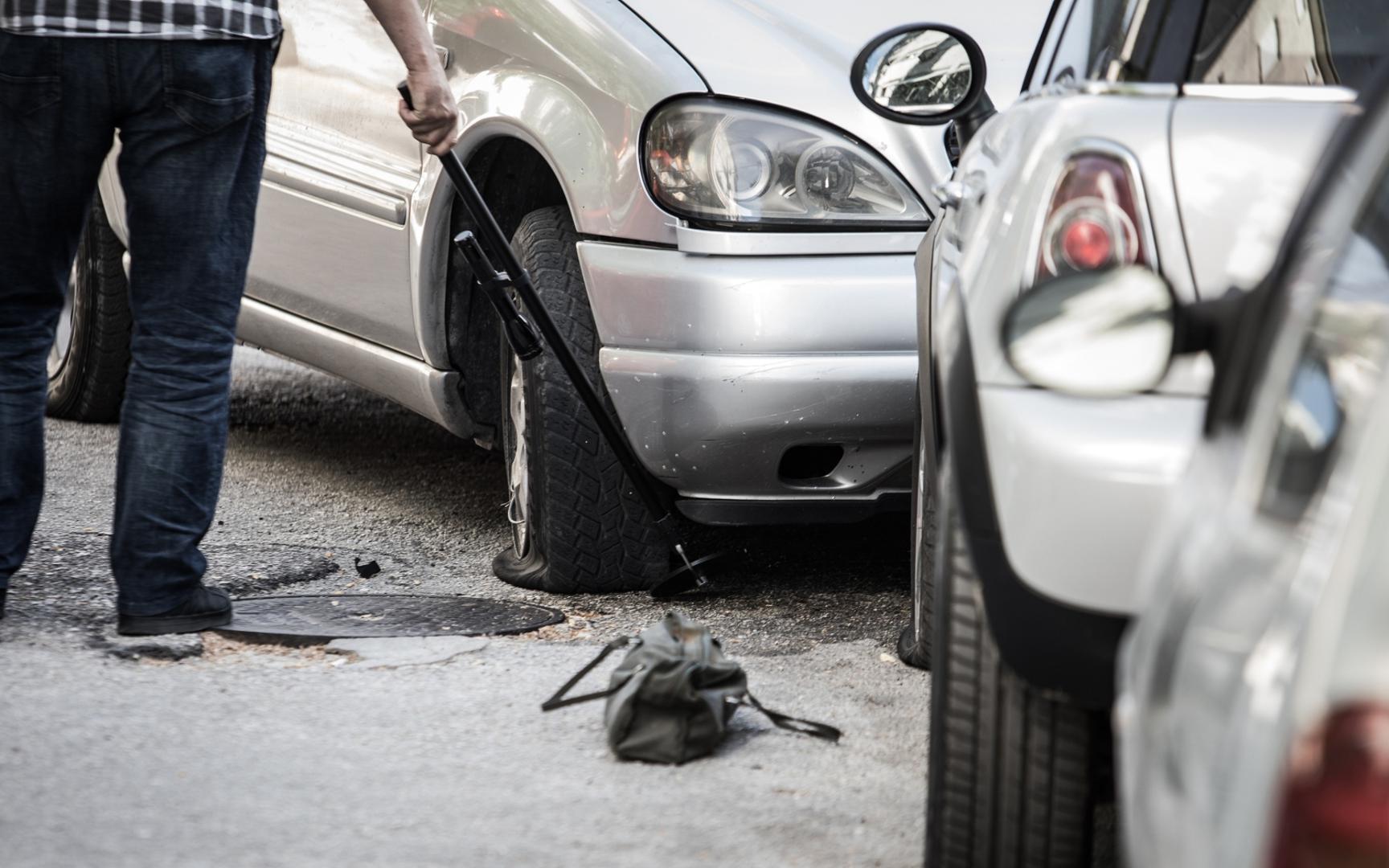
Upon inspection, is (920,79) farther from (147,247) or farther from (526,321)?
(147,247)

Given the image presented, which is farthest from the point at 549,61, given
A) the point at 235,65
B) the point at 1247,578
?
the point at 1247,578

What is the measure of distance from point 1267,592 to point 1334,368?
0.25m

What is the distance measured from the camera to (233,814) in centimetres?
275

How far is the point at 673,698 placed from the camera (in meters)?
3.07

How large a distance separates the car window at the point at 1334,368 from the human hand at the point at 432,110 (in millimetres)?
2476

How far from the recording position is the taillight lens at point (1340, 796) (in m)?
1.07

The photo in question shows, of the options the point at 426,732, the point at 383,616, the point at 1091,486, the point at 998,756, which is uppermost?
the point at 1091,486

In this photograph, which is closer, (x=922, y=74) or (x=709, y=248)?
(x=709, y=248)

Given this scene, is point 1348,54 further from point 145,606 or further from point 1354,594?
point 145,606

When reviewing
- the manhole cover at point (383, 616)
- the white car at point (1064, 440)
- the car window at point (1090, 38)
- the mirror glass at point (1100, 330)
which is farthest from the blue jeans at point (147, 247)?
the mirror glass at point (1100, 330)

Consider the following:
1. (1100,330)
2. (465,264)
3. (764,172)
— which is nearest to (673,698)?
(764,172)

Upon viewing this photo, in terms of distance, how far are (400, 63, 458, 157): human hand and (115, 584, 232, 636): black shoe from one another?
1.05m

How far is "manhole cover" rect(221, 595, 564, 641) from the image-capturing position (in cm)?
382

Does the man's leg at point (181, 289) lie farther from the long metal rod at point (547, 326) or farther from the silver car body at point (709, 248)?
the silver car body at point (709, 248)
